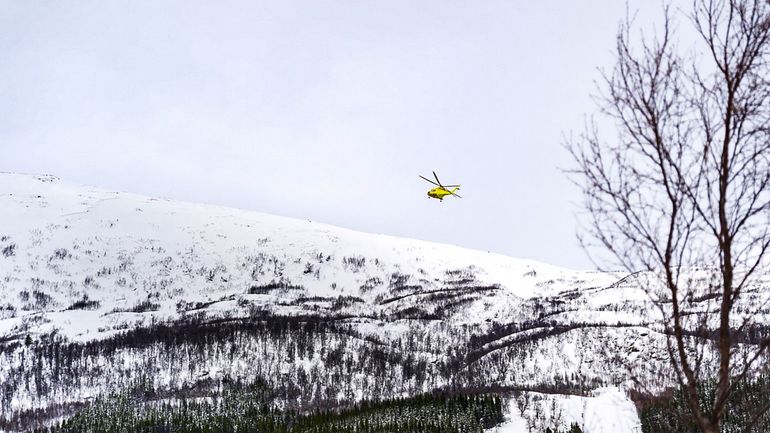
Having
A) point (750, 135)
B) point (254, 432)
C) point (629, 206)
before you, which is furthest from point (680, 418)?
point (254, 432)

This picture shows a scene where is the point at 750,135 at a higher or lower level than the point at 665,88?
lower

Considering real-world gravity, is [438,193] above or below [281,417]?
above

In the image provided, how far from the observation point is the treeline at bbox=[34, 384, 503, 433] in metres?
129

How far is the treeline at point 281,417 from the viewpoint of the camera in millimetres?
128875

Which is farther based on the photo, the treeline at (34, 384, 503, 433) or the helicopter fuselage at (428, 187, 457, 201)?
the treeline at (34, 384, 503, 433)

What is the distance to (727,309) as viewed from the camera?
20.8ft

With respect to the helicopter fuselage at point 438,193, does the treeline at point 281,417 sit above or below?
below

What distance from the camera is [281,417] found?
522 feet

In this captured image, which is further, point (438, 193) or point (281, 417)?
point (281, 417)

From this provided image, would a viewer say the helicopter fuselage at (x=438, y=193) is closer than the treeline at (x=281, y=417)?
Yes

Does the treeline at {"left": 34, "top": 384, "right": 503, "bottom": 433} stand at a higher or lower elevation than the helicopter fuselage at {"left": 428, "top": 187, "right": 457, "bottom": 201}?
lower

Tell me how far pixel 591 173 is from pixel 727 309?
201 cm

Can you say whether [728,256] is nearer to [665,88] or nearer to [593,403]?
[665,88]

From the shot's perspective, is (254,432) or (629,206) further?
(254,432)
